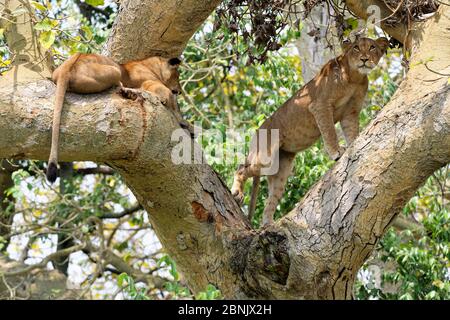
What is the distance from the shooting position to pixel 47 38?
460cm

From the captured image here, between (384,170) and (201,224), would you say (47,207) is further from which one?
(384,170)

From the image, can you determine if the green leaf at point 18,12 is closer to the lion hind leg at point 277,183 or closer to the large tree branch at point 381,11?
the large tree branch at point 381,11

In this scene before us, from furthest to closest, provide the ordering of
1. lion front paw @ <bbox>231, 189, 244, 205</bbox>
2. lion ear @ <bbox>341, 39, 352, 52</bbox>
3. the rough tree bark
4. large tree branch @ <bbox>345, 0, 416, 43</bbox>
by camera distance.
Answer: lion front paw @ <bbox>231, 189, 244, 205</bbox>, lion ear @ <bbox>341, 39, 352, 52</bbox>, large tree branch @ <bbox>345, 0, 416, 43</bbox>, the rough tree bark

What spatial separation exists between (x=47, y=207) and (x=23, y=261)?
2.43 ft

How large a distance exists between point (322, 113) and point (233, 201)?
1475mm

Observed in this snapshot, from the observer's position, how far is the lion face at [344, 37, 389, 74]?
6355 millimetres

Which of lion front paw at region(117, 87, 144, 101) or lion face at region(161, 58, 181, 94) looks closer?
lion front paw at region(117, 87, 144, 101)

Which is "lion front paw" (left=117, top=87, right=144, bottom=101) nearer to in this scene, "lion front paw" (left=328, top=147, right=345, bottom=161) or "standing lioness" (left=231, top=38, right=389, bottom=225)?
"standing lioness" (left=231, top=38, right=389, bottom=225)

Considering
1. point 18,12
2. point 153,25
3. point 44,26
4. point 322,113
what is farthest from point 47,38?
point 322,113

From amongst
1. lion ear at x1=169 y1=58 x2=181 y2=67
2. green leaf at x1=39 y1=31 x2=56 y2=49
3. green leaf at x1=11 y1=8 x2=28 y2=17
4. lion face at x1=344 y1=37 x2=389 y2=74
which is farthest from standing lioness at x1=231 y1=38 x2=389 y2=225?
green leaf at x1=11 y1=8 x2=28 y2=17

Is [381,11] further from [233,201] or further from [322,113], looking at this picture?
[233,201]

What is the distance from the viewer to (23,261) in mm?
10117

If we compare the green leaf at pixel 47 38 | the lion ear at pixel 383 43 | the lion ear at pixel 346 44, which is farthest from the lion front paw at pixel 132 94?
the lion ear at pixel 383 43

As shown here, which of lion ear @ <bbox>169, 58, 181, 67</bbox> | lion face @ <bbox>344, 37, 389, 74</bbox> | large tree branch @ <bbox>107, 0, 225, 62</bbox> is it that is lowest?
large tree branch @ <bbox>107, 0, 225, 62</bbox>
